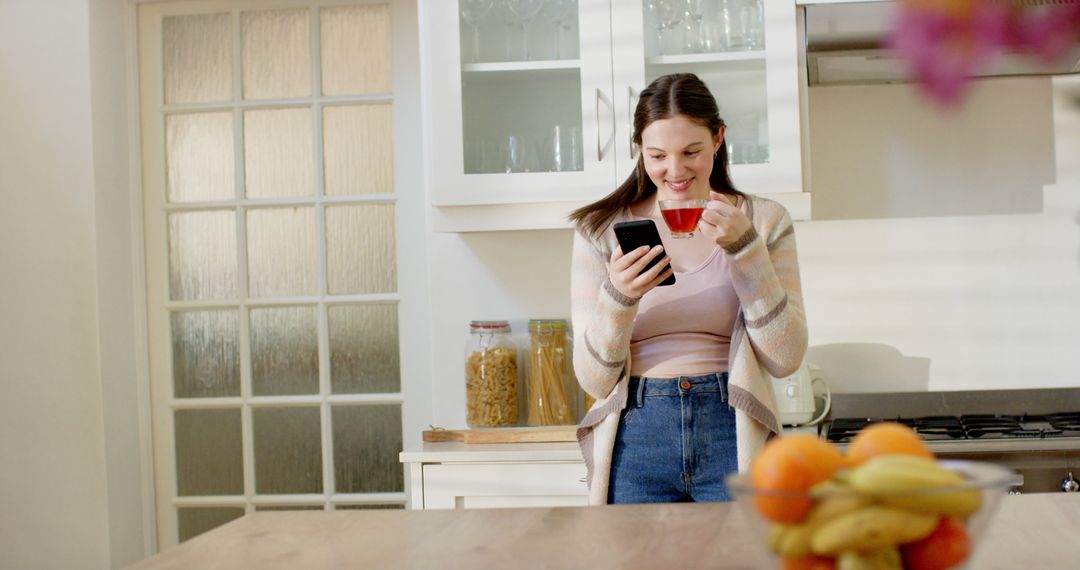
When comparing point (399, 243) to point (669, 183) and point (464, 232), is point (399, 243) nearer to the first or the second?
point (464, 232)

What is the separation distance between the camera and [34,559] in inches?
127

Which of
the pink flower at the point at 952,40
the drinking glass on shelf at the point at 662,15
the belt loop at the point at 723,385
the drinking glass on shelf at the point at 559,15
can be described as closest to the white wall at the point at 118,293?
the drinking glass on shelf at the point at 559,15

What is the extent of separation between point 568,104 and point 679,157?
→ 3.41 ft

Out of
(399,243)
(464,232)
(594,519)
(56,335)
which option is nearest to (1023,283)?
(464,232)

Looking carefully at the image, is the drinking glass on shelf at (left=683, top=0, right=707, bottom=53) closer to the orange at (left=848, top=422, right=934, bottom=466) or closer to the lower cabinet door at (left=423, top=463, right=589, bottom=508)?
the lower cabinet door at (left=423, top=463, right=589, bottom=508)

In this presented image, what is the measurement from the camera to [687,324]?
1.85m

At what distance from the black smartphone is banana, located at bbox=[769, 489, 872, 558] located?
1.12m

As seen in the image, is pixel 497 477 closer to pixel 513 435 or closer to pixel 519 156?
pixel 513 435

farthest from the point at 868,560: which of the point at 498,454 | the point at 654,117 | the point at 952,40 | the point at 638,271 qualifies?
the point at 498,454

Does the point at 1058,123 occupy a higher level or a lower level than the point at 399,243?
higher

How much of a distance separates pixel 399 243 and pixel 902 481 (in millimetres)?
2864

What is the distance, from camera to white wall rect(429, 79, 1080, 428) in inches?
119

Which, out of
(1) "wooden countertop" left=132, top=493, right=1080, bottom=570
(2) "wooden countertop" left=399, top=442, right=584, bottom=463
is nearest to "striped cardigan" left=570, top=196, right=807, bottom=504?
(1) "wooden countertop" left=132, top=493, right=1080, bottom=570

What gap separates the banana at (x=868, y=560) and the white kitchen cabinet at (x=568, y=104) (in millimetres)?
2241
